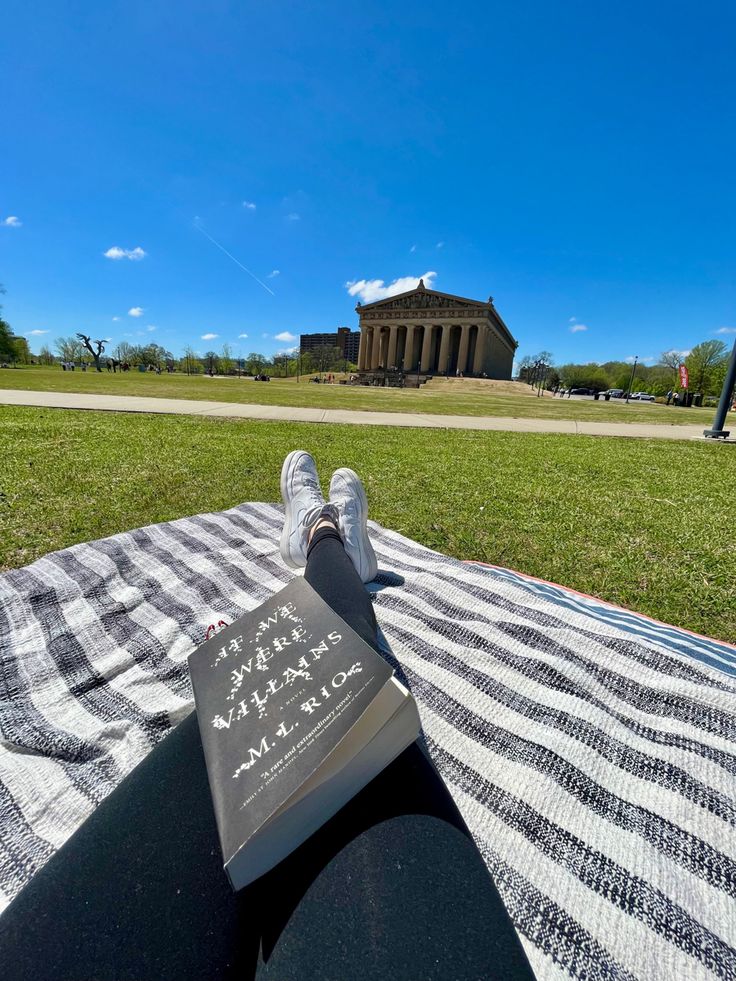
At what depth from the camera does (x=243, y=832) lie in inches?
22.5

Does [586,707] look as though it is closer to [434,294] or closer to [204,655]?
[204,655]

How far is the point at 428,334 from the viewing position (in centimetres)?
4956

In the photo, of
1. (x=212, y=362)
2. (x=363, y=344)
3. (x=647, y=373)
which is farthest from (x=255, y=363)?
(x=647, y=373)

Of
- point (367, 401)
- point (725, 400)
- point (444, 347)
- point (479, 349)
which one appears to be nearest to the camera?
point (725, 400)

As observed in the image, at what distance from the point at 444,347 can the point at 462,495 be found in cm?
4901

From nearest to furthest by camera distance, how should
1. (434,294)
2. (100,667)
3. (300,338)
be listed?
1. (100,667)
2. (434,294)
3. (300,338)

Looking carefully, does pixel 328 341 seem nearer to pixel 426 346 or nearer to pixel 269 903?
pixel 426 346

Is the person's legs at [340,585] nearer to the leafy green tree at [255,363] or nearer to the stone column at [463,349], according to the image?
the stone column at [463,349]

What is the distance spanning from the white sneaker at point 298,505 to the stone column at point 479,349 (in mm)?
49544

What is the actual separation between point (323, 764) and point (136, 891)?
319 millimetres

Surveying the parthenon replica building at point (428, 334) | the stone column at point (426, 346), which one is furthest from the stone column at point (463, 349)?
the stone column at point (426, 346)

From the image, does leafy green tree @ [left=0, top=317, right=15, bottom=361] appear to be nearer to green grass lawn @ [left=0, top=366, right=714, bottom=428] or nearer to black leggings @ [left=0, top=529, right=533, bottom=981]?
green grass lawn @ [left=0, top=366, right=714, bottom=428]

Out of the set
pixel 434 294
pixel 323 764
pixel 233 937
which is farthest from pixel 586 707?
pixel 434 294

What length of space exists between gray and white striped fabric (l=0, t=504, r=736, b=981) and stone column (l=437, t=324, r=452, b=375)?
166ft
